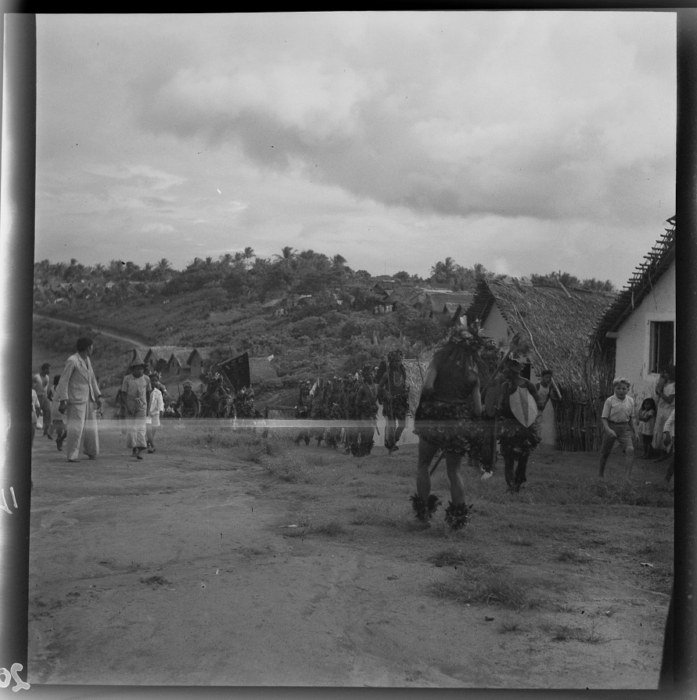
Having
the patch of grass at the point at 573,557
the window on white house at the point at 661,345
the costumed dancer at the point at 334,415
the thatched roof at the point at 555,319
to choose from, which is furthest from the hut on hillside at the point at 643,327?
the costumed dancer at the point at 334,415

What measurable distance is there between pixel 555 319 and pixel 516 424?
76cm

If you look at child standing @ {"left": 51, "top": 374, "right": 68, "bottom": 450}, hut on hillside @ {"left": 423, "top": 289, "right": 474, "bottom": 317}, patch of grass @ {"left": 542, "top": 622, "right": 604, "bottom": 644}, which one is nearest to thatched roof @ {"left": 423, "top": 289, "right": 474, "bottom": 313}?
hut on hillside @ {"left": 423, "top": 289, "right": 474, "bottom": 317}

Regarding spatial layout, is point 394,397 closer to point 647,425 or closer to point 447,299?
point 447,299

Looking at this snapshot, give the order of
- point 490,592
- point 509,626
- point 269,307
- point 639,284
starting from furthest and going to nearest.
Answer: point 269,307, point 639,284, point 490,592, point 509,626

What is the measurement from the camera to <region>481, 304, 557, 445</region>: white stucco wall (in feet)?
16.1

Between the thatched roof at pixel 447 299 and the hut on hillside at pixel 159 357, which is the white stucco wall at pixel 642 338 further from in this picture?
the hut on hillside at pixel 159 357

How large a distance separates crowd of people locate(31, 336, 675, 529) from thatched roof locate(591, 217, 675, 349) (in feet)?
1.22

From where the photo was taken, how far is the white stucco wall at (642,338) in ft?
16.0

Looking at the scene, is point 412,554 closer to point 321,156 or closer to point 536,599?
point 536,599

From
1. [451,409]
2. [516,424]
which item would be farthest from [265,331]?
[516,424]

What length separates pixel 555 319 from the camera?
199 inches

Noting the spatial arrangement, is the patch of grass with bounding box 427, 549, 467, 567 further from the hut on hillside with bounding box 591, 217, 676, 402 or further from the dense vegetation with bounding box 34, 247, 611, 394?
the hut on hillside with bounding box 591, 217, 676, 402

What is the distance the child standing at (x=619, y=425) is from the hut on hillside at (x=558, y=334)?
0.06m

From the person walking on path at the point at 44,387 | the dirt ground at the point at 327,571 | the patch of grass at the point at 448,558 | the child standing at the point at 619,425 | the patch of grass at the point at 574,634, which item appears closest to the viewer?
the dirt ground at the point at 327,571
